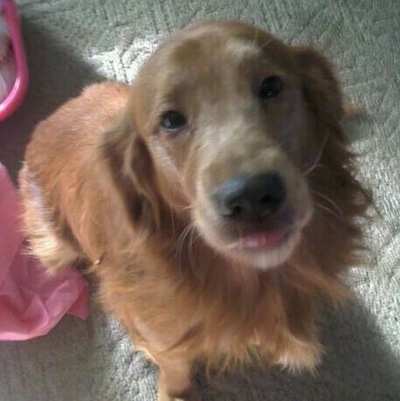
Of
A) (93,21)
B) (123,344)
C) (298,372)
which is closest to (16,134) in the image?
(93,21)

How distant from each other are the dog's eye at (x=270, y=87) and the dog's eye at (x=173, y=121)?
14 cm

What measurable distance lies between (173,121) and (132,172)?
17cm

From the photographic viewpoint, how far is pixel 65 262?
1.96 metres

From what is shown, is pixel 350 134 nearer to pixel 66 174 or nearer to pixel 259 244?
pixel 66 174

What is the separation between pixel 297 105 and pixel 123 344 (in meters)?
0.91

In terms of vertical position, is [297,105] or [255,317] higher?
[297,105]

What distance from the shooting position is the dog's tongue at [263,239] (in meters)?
1.17

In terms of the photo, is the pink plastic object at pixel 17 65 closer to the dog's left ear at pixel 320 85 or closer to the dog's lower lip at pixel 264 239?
the dog's left ear at pixel 320 85

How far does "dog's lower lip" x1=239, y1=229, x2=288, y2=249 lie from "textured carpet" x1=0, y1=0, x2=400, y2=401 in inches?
26.2

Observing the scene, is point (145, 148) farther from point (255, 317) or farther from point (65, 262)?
point (65, 262)

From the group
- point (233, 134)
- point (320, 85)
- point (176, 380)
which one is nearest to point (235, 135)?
point (233, 134)

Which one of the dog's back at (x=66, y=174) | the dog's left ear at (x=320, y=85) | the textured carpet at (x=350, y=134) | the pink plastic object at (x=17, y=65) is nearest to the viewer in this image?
the dog's left ear at (x=320, y=85)

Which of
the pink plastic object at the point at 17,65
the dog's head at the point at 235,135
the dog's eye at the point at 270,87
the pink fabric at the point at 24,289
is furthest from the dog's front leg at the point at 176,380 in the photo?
the pink plastic object at the point at 17,65

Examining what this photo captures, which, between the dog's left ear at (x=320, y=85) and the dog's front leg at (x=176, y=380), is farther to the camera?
the dog's front leg at (x=176, y=380)
